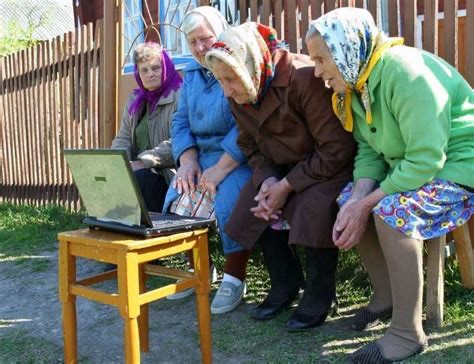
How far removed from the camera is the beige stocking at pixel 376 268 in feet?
8.94

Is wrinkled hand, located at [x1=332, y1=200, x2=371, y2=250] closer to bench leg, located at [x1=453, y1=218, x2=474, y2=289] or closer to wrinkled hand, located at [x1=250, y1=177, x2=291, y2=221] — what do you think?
wrinkled hand, located at [x1=250, y1=177, x2=291, y2=221]

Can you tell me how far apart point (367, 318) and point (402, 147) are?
2.87 feet

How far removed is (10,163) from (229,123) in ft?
16.1

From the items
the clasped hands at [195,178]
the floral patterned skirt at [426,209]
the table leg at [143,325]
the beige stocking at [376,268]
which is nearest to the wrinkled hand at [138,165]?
the clasped hands at [195,178]

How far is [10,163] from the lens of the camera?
24.1 ft

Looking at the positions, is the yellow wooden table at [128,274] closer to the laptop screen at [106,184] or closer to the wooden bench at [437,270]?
the laptop screen at [106,184]

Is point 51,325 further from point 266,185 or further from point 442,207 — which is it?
point 442,207

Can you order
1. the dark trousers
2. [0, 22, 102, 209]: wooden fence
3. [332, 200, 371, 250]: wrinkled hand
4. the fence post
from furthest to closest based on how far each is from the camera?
[0, 22, 102, 209]: wooden fence → the fence post → the dark trousers → [332, 200, 371, 250]: wrinkled hand

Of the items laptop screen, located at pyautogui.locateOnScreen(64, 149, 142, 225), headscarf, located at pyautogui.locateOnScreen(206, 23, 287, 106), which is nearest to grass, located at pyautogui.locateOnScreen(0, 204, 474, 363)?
laptop screen, located at pyautogui.locateOnScreen(64, 149, 142, 225)

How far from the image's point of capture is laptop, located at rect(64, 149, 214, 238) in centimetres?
220

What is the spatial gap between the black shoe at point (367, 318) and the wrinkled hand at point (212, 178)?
38.8 inches

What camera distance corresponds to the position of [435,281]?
2596mm

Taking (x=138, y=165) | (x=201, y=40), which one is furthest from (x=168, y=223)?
(x=138, y=165)

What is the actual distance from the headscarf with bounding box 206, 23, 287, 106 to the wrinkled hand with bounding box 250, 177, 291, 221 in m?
0.39
